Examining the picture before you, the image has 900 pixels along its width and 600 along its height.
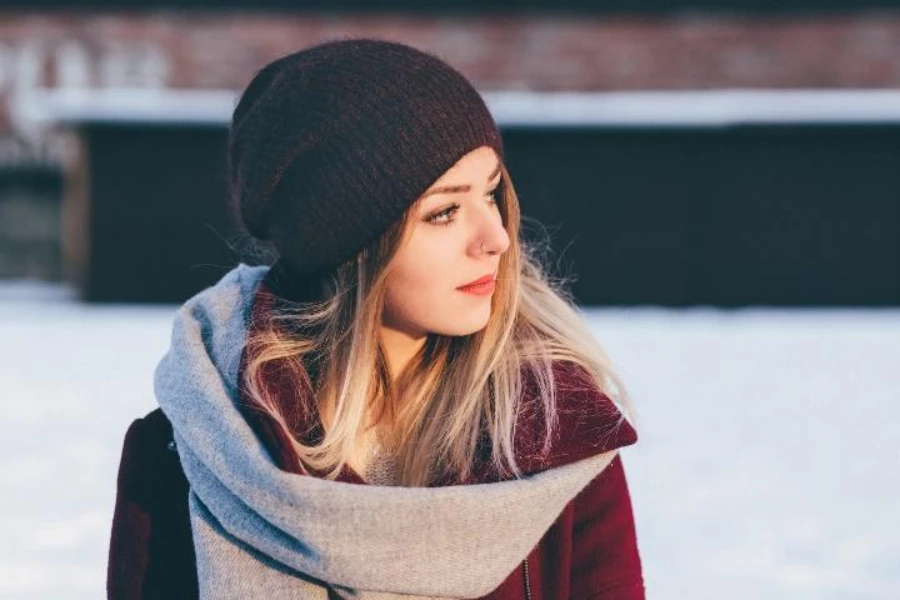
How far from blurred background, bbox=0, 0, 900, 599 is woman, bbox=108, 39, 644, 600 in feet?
6.99

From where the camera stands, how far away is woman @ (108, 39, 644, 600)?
65.6 inches

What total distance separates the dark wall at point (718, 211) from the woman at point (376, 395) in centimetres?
1208

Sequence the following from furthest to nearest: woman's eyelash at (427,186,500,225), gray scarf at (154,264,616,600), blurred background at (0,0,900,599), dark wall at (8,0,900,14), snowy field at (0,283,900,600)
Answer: dark wall at (8,0,900,14), blurred background at (0,0,900,599), snowy field at (0,283,900,600), woman's eyelash at (427,186,500,225), gray scarf at (154,264,616,600)

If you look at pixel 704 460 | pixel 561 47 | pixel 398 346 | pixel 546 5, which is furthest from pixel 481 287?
pixel 546 5

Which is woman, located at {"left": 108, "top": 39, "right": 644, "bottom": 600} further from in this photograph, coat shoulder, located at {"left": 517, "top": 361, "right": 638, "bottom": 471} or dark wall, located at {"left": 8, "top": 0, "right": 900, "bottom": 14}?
dark wall, located at {"left": 8, "top": 0, "right": 900, "bottom": 14}

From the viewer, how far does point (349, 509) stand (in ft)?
5.40

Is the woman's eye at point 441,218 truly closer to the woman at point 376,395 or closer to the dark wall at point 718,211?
the woman at point 376,395

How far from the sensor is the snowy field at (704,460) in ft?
13.3

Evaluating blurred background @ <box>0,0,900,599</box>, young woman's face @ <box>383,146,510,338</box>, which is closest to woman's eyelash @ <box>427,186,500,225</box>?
young woman's face @ <box>383,146,510,338</box>

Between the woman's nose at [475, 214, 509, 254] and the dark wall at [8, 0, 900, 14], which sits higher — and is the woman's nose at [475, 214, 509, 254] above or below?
below

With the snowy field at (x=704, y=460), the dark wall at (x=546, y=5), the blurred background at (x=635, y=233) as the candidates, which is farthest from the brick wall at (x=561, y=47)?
the snowy field at (x=704, y=460)

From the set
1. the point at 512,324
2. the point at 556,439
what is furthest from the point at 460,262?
the point at 556,439

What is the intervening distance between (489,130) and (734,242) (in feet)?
42.1

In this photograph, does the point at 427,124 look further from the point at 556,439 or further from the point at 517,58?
the point at 517,58
